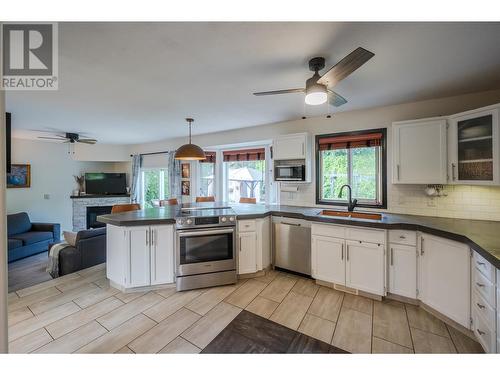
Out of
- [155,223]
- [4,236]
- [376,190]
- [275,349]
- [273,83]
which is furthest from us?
[376,190]

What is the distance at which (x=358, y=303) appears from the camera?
2279 mm

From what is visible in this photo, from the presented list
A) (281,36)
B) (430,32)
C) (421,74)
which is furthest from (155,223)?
(421,74)

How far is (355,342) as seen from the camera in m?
1.73

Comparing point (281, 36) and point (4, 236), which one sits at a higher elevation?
point (281, 36)

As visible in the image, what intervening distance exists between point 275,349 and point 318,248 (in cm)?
130

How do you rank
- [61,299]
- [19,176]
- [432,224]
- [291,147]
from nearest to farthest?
[432,224], [61,299], [291,147], [19,176]

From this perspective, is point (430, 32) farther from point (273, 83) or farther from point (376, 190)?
point (376, 190)

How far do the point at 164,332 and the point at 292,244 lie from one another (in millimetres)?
1809

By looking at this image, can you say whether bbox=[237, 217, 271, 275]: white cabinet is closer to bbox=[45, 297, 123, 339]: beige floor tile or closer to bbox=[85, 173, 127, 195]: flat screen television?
bbox=[45, 297, 123, 339]: beige floor tile

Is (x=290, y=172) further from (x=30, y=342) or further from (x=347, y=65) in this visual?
(x=30, y=342)

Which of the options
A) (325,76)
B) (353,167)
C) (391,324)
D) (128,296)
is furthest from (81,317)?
(353,167)

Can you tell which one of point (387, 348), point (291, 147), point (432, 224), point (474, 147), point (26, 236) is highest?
point (291, 147)

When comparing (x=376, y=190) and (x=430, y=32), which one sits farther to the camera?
(x=376, y=190)

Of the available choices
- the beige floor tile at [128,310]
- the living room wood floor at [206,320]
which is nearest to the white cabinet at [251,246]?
the living room wood floor at [206,320]
